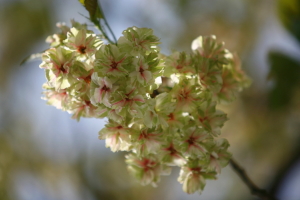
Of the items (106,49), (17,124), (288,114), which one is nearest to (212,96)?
(106,49)

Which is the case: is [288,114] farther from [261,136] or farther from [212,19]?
[212,19]

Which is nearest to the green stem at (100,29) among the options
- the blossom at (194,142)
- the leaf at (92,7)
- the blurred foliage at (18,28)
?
the leaf at (92,7)

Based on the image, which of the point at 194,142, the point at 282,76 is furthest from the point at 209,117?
the point at 282,76

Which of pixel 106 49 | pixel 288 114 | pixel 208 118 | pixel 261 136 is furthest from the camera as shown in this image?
pixel 261 136

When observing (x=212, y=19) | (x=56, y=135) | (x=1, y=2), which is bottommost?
(x=56, y=135)

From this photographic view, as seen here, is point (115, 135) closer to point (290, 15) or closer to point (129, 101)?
point (129, 101)

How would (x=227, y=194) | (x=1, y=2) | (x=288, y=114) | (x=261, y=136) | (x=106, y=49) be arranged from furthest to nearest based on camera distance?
(x=227, y=194)
(x=1, y=2)
(x=261, y=136)
(x=288, y=114)
(x=106, y=49)
